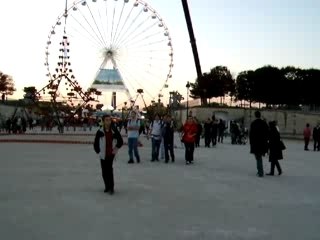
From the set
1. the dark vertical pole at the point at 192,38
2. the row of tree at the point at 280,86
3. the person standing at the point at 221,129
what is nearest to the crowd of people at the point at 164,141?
the dark vertical pole at the point at 192,38

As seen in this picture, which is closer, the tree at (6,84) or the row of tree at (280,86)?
the row of tree at (280,86)

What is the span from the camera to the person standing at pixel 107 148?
11.5 m

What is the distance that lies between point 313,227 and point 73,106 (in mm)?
45296

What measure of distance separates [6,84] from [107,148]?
139m

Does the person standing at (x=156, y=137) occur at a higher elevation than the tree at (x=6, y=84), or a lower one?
lower

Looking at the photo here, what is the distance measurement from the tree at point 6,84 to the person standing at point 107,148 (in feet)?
438

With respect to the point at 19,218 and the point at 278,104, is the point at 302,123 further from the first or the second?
the point at 19,218

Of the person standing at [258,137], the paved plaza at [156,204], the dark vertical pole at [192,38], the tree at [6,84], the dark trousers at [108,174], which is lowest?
the paved plaza at [156,204]

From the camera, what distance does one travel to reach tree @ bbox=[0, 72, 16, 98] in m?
141

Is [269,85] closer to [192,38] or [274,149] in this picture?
[192,38]

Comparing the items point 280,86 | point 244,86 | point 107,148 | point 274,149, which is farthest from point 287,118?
point 107,148

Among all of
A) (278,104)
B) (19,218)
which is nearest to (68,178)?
(19,218)

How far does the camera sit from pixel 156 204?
10.1m

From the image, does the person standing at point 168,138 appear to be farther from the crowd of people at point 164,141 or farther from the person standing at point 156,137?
the person standing at point 156,137
